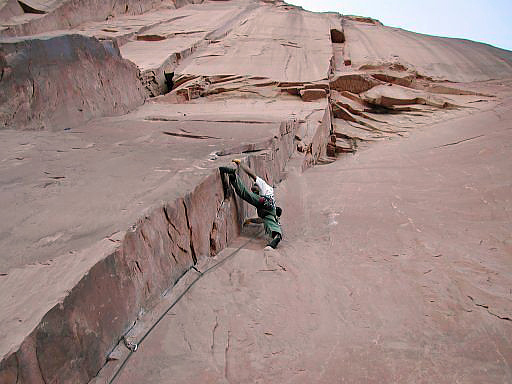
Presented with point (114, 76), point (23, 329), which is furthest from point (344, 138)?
point (23, 329)

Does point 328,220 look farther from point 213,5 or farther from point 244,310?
point 213,5

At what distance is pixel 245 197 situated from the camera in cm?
313

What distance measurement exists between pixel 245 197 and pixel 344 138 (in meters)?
4.58

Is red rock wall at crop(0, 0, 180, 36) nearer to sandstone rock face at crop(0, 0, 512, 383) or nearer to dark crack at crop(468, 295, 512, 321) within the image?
sandstone rock face at crop(0, 0, 512, 383)

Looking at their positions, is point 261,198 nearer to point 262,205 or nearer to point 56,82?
point 262,205

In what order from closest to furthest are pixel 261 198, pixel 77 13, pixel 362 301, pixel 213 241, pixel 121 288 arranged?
1. pixel 121 288
2. pixel 362 301
3. pixel 213 241
4. pixel 261 198
5. pixel 77 13

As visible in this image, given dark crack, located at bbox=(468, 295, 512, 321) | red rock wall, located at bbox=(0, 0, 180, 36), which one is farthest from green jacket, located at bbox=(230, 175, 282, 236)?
red rock wall, located at bbox=(0, 0, 180, 36)

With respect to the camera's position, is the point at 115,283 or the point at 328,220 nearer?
the point at 115,283

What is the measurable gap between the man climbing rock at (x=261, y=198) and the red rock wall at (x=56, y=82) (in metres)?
2.28

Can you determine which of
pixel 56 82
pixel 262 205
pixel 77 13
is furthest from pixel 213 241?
pixel 77 13

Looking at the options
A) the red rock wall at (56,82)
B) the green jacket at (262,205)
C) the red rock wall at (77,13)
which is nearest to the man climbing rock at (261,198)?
the green jacket at (262,205)

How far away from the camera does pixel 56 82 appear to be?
14.3 ft

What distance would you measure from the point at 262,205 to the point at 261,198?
0.06 m

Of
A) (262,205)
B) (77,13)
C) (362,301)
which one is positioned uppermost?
(77,13)
